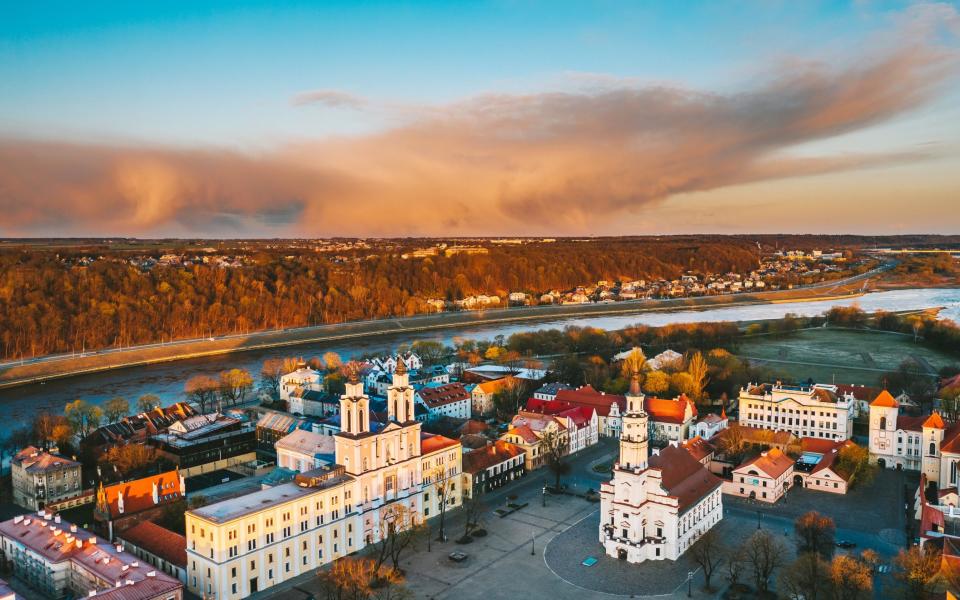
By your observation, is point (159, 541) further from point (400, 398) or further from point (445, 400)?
point (445, 400)

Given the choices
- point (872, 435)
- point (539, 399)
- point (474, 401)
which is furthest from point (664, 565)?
point (474, 401)

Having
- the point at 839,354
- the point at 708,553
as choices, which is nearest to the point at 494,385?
the point at 708,553

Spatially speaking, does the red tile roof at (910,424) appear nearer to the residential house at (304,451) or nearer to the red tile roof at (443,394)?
the red tile roof at (443,394)

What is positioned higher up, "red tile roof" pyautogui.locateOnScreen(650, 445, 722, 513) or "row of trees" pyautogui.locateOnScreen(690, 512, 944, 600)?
"red tile roof" pyautogui.locateOnScreen(650, 445, 722, 513)

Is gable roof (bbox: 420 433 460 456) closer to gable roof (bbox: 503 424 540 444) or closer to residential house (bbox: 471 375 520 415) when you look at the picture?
gable roof (bbox: 503 424 540 444)

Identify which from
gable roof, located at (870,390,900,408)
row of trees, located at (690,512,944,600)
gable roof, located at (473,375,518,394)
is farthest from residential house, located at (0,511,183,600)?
gable roof, located at (870,390,900,408)

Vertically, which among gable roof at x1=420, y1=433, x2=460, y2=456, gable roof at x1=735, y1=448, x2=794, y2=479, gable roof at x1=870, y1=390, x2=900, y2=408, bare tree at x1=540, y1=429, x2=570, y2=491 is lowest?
bare tree at x1=540, y1=429, x2=570, y2=491

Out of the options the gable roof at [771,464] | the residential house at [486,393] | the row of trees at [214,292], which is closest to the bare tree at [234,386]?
the residential house at [486,393]
